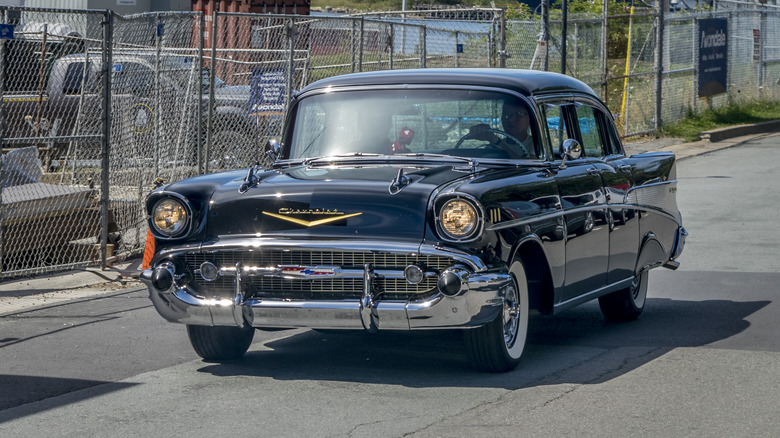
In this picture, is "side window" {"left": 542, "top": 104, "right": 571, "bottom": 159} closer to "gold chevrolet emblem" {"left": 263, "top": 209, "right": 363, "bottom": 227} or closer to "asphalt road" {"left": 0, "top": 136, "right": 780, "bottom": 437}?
"asphalt road" {"left": 0, "top": 136, "right": 780, "bottom": 437}

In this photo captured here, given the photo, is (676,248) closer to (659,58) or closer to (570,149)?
(570,149)

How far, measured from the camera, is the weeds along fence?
33.7ft

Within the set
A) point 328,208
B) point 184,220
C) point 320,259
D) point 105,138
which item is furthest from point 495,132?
point 105,138

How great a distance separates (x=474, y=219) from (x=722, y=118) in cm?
2061

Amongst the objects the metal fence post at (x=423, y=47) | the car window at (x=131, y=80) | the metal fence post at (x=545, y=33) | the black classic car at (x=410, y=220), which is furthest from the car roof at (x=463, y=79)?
the metal fence post at (x=545, y=33)

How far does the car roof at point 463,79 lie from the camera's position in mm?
7074

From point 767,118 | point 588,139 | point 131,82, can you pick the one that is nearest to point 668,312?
point 588,139

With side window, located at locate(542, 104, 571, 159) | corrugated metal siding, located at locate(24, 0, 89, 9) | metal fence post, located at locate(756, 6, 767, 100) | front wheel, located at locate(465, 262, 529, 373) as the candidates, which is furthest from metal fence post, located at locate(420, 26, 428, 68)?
corrugated metal siding, located at locate(24, 0, 89, 9)

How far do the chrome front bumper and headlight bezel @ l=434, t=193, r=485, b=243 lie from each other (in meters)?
0.17

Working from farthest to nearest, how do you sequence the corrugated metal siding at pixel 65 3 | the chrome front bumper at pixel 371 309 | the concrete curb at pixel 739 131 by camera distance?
1. the corrugated metal siding at pixel 65 3
2. the concrete curb at pixel 739 131
3. the chrome front bumper at pixel 371 309

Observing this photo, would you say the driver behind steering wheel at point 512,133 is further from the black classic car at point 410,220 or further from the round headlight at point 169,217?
the round headlight at point 169,217

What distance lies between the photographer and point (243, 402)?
5637 mm

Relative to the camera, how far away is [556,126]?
729cm

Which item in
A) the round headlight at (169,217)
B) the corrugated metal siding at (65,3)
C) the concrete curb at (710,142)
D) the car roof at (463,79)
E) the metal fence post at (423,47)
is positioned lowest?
the round headlight at (169,217)
